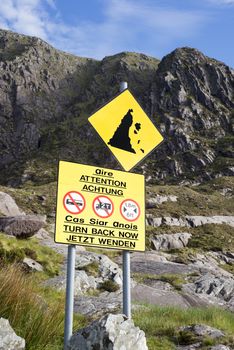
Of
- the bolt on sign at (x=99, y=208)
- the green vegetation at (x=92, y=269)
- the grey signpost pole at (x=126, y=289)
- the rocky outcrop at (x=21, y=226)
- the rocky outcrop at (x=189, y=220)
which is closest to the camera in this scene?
the bolt on sign at (x=99, y=208)

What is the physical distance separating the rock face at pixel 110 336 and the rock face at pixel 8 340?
72 centimetres

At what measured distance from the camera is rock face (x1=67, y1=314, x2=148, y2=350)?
249 inches

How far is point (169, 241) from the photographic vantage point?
233 ft

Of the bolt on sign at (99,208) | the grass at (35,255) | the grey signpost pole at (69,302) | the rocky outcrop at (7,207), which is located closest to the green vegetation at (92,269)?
the grass at (35,255)

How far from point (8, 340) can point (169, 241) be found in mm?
65942

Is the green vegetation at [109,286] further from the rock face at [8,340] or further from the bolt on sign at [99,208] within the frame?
the rock face at [8,340]

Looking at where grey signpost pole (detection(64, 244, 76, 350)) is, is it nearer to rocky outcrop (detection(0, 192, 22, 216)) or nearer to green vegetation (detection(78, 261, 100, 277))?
green vegetation (detection(78, 261, 100, 277))

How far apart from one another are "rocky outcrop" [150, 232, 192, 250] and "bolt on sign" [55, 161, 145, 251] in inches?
2378

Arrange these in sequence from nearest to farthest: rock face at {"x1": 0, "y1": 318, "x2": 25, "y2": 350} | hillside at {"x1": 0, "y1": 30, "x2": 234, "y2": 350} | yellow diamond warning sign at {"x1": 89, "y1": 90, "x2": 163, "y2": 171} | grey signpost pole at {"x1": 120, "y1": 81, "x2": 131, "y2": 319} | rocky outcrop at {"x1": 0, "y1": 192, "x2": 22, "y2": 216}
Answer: rock face at {"x1": 0, "y1": 318, "x2": 25, "y2": 350}, grey signpost pole at {"x1": 120, "y1": 81, "x2": 131, "y2": 319}, yellow diamond warning sign at {"x1": 89, "y1": 90, "x2": 163, "y2": 171}, hillside at {"x1": 0, "y1": 30, "x2": 234, "y2": 350}, rocky outcrop at {"x1": 0, "y1": 192, "x2": 22, "y2": 216}

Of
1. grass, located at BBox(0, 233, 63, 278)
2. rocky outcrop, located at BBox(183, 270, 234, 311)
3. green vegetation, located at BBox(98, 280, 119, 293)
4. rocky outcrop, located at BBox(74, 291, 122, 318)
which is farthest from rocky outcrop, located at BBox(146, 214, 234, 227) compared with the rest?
rocky outcrop, located at BBox(74, 291, 122, 318)

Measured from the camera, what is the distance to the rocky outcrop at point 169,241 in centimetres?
6856

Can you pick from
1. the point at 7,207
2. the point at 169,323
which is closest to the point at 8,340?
the point at 169,323

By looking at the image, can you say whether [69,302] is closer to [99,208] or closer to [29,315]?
[29,315]

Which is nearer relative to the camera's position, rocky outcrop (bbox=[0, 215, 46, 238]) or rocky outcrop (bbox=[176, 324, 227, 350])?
rocky outcrop (bbox=[176, 324, 227, 350])
